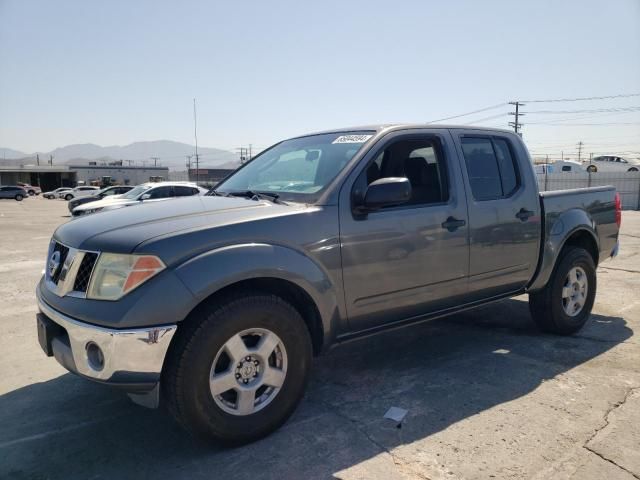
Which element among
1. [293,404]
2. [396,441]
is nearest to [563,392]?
[396,441]

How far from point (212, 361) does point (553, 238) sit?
331cm

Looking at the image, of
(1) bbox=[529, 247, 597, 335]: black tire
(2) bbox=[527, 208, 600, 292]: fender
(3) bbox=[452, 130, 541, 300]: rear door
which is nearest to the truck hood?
(3) bbox=[452, 130, 541, 300]: rear door

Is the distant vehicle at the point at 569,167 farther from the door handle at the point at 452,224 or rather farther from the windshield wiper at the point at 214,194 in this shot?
the windshield wiper at the point at 214,194

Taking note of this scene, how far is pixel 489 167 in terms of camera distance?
13.6 feet

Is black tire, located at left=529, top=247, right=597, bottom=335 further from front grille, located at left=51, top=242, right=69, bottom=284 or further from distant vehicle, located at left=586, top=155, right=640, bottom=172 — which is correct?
distant vehicle, located at left=586, top=155, right=640, bottom=172

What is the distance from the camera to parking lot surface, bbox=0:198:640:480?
2637 millimetres

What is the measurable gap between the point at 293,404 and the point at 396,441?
0.64 m

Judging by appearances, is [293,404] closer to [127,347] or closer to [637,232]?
[127,347]

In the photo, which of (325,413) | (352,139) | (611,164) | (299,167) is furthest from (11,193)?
(325,413)

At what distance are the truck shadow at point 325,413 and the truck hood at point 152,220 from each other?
1166mm

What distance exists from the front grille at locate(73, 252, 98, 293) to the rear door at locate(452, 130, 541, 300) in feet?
8.60

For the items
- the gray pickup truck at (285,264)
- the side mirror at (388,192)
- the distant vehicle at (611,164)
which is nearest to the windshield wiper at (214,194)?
the gray pickup truck at (285,264)

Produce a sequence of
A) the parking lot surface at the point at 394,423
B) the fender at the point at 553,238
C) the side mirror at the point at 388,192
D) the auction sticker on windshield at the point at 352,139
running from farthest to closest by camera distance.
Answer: the fender at the point at 553,238 → the auction sticker on windshield at the point at 352,139 → the side mirror at the point at 388,192 → the parking lot surface at the point at 394,423

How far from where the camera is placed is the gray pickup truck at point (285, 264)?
2.53 metres
